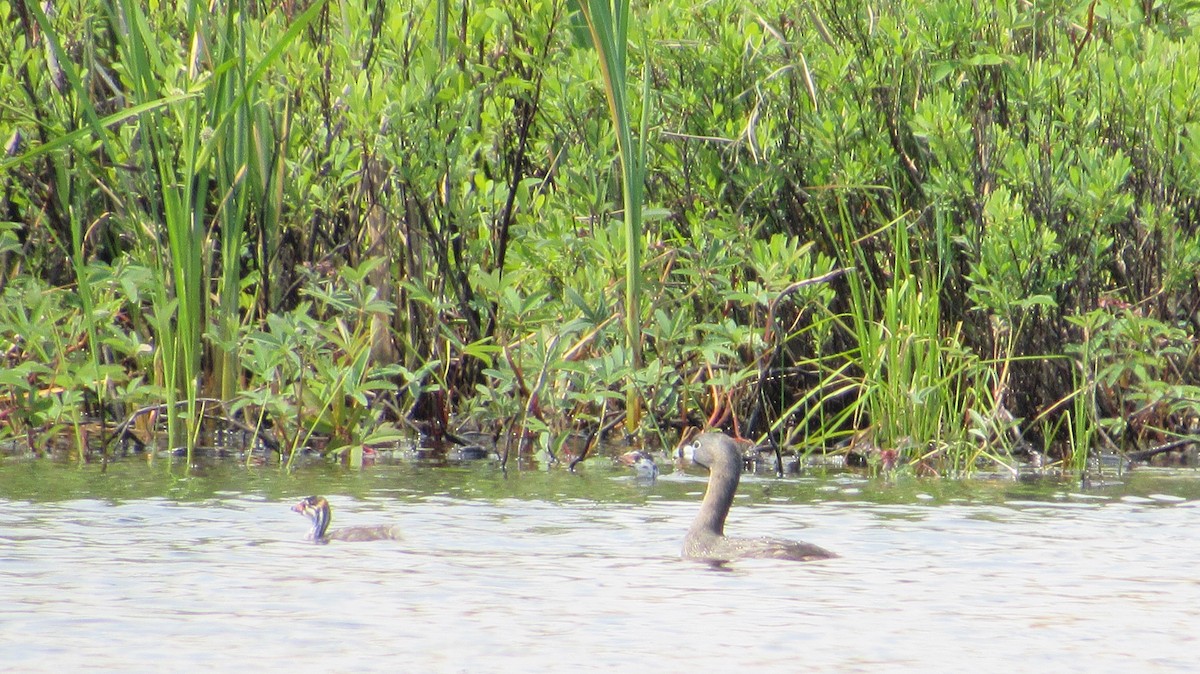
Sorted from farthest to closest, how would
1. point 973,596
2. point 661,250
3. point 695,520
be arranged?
point 661,250 → point 695,520 → point 973,596

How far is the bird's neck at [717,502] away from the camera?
6398 mm

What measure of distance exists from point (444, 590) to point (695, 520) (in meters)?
1.34

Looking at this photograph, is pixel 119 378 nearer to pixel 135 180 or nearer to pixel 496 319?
pixel 135 180

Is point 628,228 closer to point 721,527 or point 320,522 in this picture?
point 721,527

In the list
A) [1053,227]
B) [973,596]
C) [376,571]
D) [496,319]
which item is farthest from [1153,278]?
[376,571]

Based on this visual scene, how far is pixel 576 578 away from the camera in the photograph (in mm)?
5574

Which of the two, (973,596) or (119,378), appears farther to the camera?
(119,378)

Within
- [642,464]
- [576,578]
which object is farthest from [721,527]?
[642,464]

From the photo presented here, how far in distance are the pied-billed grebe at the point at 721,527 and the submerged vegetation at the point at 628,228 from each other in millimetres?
1106

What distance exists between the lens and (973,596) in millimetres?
5359

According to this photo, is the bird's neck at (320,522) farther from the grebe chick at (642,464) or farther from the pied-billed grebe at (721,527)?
the grebe chick at (642,464)

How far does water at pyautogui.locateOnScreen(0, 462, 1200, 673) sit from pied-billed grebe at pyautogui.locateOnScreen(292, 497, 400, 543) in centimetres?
5

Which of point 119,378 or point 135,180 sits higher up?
point 135,180

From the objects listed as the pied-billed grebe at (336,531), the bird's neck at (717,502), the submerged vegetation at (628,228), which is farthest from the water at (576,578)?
the submerged vegetation at (628,228)
